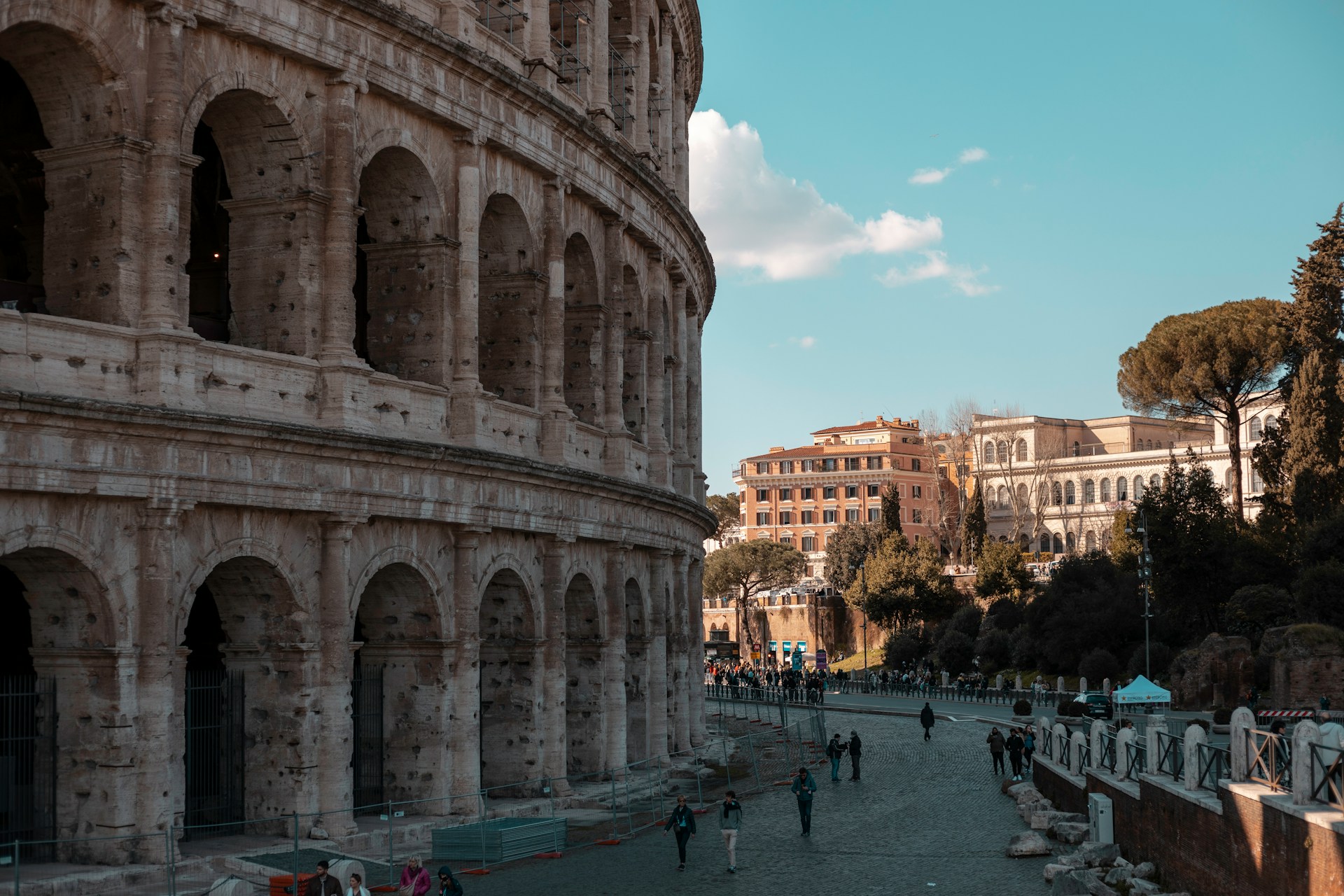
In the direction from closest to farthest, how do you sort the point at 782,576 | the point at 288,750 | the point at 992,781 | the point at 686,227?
the point at 288,750, the point at 992,781, the point at 686,227, the point at 782,576

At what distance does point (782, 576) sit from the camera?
4296 inches

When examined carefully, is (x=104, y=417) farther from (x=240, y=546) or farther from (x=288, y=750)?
(x=288, y=750)

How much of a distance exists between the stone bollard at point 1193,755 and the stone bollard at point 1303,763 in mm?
3202

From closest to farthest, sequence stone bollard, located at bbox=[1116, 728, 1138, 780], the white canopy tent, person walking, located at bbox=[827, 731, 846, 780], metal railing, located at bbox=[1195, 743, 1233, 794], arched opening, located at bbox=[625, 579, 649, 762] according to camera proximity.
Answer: metal railing, located at bbox=[1195, 743, 1233, 794], stone bollard, located at bbox=[1116, 728, 1138, 780], arched opening, located at bbox=[625, 579, 649, 762], person walking, located at bbox=[827, 731, 846, 780], the white canopy tent

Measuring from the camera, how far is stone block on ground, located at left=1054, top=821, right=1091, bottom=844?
21.8 metres

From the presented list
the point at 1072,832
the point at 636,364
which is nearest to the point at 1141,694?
the point at 636,364

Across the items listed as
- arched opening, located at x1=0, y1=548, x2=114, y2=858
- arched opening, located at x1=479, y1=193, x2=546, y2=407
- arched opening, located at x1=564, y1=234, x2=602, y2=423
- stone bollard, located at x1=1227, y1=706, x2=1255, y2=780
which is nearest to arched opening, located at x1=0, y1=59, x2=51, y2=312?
arched opening, located at x1=0, y1=548, x2=114, y2=858

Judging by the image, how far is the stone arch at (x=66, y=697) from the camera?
56.6ft

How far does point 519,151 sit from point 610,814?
35.8ft

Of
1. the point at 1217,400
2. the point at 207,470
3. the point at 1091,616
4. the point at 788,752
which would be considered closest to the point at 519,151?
the point at 207,470

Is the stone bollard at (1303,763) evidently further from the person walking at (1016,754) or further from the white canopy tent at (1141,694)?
the white canopy tent at (1141,694)

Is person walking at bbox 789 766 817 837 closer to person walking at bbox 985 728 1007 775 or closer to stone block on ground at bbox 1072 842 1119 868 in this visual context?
stone block on ground at bbox 1072 842 1119 868

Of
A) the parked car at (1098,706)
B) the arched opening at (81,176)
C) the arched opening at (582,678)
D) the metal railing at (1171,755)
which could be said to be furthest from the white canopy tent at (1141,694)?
the arched opening at (81,176)

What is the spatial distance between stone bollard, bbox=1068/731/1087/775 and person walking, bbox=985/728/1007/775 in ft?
22.2
